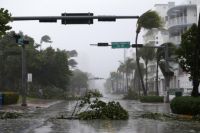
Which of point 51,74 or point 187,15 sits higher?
point 187,15

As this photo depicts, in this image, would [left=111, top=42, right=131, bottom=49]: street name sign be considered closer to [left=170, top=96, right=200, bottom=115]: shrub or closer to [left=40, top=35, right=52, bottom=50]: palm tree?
[left=170, top=96, right=200, bottom=115]: shrub

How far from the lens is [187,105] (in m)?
29.0

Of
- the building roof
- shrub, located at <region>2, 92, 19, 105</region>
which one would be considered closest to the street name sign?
shrub, located at <region>2, 92, 19, 105</region>

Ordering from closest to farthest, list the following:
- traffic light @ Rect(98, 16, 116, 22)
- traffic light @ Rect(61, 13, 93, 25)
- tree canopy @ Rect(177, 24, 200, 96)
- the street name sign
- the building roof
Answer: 1. traffic light @ Rect(61, 13, 93, 25)
2. traffic light @ Rect(98, 16, 116, 22)
3. tree canopy @ Rect(177, 24, 200, 96)
4. the street name sign
5. the building roof

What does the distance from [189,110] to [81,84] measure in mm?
137187

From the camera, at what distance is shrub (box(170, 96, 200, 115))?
1109 inches

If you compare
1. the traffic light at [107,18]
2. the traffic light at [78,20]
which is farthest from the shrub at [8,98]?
the traffic light at [107,18]

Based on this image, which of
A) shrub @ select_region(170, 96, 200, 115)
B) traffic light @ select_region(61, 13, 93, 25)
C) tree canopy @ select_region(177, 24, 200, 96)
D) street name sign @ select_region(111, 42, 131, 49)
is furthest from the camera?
street name sign @ select_region(111, 42, 131, 49)

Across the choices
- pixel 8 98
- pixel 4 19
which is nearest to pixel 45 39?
pixel 8 98

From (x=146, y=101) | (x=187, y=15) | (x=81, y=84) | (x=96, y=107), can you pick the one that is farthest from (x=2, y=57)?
(x=81, y=84)

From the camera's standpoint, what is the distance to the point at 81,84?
166 metres

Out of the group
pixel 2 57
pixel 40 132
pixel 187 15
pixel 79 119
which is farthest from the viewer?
pixel 187 15

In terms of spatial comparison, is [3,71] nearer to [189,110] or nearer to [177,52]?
[177,52]

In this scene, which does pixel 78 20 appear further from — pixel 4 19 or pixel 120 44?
pixel 120 44
